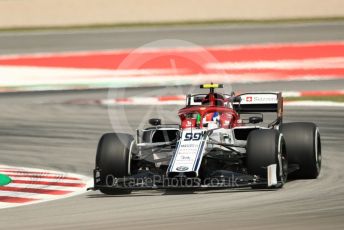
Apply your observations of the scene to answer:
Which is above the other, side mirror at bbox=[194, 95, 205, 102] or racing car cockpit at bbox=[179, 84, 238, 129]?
side mirror at bbox=[194, 95, 205, 102]

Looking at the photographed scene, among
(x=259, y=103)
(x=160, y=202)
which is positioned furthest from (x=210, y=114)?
(x=160, y=202)

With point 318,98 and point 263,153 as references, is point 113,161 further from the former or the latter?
point 318,98

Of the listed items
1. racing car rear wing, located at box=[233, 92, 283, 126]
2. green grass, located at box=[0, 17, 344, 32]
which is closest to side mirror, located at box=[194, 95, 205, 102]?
racing car rear wing, located at box=[233, 92, 283, 126]

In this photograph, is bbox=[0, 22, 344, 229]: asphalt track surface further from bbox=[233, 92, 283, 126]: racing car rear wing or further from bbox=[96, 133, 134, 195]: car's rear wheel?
bbox=[233, 92, 283, 126]: racing car rear wing

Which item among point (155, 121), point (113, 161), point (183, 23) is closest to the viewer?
point (113, 161)

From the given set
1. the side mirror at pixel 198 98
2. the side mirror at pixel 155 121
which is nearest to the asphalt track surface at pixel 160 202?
the side mirror at pixel 155 121

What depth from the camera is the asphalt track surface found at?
11.5 m

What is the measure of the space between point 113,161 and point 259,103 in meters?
3.01

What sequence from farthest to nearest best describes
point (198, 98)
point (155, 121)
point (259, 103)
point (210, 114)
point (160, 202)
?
point (259, 103) → point (198, 98) → point (155, 121) → point (210, 114) → point (160, 202)

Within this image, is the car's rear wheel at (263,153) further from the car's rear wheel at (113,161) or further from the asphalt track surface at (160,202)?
the car's rear wheel at (113,161)

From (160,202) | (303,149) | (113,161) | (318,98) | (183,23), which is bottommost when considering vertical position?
(160,202)

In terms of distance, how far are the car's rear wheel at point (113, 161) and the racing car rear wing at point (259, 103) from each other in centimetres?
246

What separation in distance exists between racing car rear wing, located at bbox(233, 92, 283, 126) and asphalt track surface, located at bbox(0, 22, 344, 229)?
1260 mm

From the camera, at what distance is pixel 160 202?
13.3 metres
